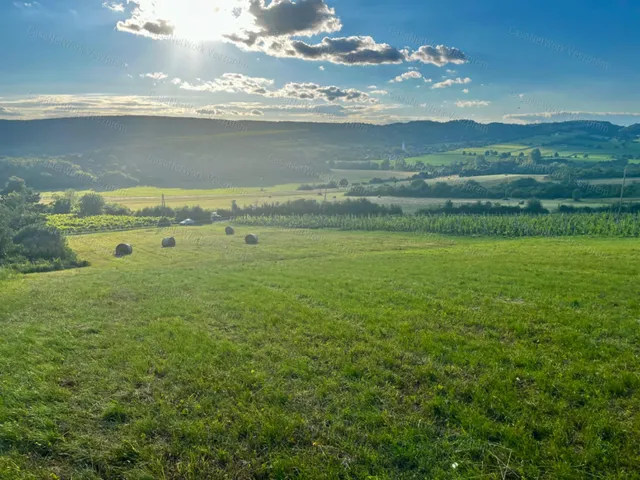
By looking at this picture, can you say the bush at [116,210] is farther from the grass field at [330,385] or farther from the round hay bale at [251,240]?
the grass field at [330,385]

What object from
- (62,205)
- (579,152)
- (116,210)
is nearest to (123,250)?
(116,210)

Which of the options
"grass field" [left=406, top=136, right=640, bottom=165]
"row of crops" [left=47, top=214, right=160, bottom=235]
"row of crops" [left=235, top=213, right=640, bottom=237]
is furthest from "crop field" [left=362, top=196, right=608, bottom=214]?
"grass field" [left=406, top=136, right=640, bottom=165]

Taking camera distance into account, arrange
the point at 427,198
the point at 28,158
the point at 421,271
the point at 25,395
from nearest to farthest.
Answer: the point at 25,395 < the point at 421,271 < the point at 427,198 < the point at 28,158

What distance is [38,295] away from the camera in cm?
1912

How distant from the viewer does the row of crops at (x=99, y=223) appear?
78.4m

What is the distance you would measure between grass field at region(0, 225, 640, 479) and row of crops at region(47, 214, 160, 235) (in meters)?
69.9

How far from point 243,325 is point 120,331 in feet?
13.6

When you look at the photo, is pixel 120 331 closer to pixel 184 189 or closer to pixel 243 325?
pixel 243 325

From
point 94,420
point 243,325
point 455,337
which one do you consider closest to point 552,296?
point 455,337

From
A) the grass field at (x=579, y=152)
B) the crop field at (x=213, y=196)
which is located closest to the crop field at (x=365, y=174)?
the crop field at (x=213, y=196)

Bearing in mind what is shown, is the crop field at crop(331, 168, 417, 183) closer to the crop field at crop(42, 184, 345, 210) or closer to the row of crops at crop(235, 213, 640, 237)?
the crop field at crop(42, 184, 345, 210)

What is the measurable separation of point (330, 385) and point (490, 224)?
70.1 m

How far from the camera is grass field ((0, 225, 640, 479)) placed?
6.93 m

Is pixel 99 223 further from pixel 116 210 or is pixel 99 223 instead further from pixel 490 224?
pixel 490 224
